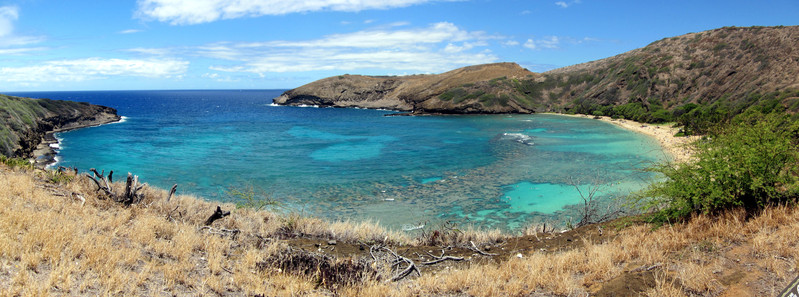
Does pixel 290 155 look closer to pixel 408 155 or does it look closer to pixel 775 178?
pixel 408 155

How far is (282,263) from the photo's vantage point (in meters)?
7.02

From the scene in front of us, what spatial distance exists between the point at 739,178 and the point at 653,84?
7088 cm

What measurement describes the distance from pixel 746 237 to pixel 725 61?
71.0 meters

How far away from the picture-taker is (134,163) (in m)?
29.2

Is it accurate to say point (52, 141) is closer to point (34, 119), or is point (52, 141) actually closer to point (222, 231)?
point (34, 119)

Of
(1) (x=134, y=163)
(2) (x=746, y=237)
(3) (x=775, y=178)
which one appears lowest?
(1) (x=134, y=163)

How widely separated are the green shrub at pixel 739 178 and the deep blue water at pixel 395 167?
272 inches

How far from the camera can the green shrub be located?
805 centimetres

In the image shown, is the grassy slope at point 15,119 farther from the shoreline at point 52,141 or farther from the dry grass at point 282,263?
the dry grass at point 282,263

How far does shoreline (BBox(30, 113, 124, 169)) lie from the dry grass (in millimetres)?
17846

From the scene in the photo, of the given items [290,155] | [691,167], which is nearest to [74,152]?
[290,155]

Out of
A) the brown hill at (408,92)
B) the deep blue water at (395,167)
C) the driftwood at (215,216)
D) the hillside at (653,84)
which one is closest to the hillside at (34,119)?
the deep blue water at (395,167)

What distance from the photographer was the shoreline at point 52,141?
2922cm

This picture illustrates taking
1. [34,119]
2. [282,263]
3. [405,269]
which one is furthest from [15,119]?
[405,269]
